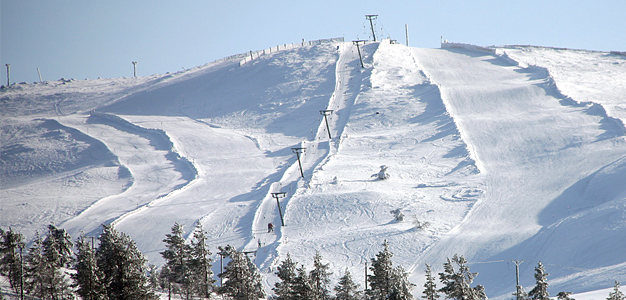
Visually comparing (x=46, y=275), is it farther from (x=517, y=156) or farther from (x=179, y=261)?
(x=517, y=156)

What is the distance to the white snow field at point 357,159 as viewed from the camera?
46.0m

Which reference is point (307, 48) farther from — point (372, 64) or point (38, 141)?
point (38, 141)

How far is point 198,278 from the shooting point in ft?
113

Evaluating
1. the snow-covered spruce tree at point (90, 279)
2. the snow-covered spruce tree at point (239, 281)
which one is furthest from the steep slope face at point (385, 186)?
the snow-covered spruce tree at point (90, 279)

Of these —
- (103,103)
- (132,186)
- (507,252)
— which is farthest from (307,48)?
(507,252)

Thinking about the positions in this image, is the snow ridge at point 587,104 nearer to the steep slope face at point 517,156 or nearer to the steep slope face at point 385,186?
the steep slope face at point 517,156

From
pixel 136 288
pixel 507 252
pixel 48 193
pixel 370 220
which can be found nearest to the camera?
pixel 136 288

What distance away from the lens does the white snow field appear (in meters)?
46.0

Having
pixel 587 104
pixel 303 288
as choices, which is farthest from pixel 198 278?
pixel 587 104

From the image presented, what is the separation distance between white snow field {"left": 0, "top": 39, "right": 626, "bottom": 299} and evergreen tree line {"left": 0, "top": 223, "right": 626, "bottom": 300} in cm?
782

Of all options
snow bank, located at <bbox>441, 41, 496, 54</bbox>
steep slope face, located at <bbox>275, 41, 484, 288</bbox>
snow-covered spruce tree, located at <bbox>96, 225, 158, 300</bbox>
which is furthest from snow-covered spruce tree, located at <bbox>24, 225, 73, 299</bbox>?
snow bank, located at <bbox>441, 41, 496, 54</bbox>

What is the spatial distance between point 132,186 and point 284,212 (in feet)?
70.1

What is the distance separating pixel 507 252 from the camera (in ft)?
142

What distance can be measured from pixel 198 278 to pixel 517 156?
3981 cm
